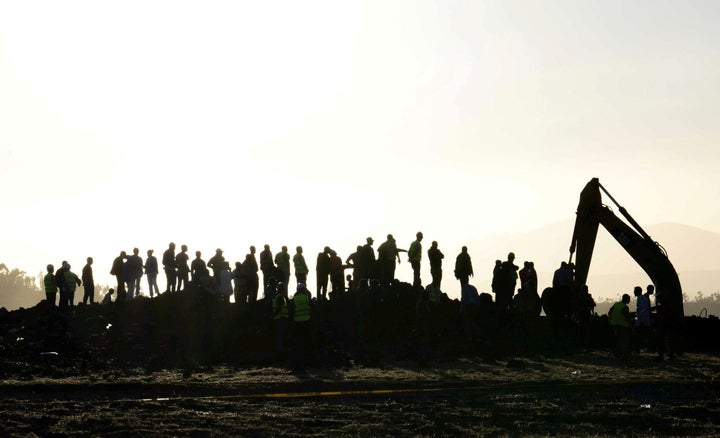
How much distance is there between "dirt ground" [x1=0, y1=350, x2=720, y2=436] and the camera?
17922mm

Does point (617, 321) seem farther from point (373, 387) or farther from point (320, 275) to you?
point (320, 275)

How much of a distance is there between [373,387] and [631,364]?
8.03 m

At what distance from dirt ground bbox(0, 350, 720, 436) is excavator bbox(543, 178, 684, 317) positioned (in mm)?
6064

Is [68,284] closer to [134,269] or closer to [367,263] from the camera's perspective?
[134,269]

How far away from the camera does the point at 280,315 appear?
29.1 m

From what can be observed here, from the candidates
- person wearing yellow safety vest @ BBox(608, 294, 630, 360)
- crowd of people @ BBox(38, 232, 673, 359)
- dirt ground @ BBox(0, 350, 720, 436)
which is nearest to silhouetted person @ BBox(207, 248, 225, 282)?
crowd of people @ BBox(38, 232, 673, 359)

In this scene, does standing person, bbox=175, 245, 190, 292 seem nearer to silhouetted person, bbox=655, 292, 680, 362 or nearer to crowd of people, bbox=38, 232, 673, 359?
crowd of people, bbox=38, 232, 673, 359

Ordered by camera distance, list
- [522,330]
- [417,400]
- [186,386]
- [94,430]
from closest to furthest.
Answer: [94,430] < [417,400] < [186,386] < [522,330]

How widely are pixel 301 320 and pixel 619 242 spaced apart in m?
12.1

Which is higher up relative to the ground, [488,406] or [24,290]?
[24,290]

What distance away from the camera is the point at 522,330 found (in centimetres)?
3328

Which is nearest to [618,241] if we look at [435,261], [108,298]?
[435,261]

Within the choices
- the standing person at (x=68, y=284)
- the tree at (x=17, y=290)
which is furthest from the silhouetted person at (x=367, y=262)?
the tree at (x=17, y=290)

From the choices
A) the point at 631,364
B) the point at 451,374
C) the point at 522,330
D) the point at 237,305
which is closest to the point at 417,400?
the point at 451,374
